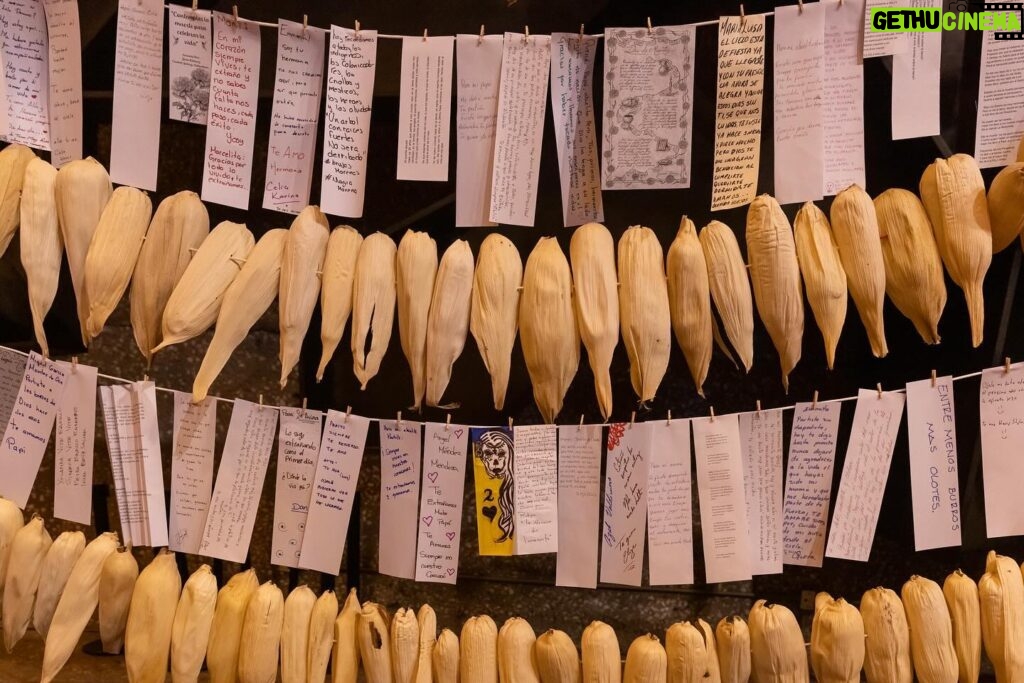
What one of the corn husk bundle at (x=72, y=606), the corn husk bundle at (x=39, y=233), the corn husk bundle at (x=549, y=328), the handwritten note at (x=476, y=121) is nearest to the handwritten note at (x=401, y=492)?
the corn husk bundle at (x=549, y=328)

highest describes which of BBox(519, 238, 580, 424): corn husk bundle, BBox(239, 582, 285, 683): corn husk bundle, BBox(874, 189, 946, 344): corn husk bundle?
BBox(874, 189, 946, 344): corn husk bundle

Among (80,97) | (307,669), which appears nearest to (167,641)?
(307,669)

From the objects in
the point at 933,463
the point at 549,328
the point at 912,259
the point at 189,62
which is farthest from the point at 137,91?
the point at 933,463

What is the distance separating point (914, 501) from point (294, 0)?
4.50 feet

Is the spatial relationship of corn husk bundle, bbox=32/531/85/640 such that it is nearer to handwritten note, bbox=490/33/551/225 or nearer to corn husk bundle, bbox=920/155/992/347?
handwritten note, bbox=490/33/551/225

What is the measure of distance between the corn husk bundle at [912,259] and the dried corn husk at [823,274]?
82 millimetres

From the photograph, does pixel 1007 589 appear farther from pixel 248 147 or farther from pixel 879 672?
pixel 248 147

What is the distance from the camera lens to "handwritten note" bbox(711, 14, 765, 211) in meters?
1.25

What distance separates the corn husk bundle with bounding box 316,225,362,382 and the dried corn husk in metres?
0.68

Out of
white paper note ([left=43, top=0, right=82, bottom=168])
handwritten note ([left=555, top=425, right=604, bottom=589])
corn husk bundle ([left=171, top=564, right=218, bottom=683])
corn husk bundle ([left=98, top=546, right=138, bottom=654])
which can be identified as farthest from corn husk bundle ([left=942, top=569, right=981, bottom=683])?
white paper note ([left=43, top=0, right=82, bottom=168])

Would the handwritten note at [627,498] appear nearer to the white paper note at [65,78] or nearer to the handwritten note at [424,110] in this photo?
the handwritten note at [424,110]

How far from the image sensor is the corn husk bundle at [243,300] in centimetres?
128

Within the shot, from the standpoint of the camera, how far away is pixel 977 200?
1.21 m

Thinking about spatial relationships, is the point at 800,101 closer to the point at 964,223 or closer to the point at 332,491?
the point at 964,223
